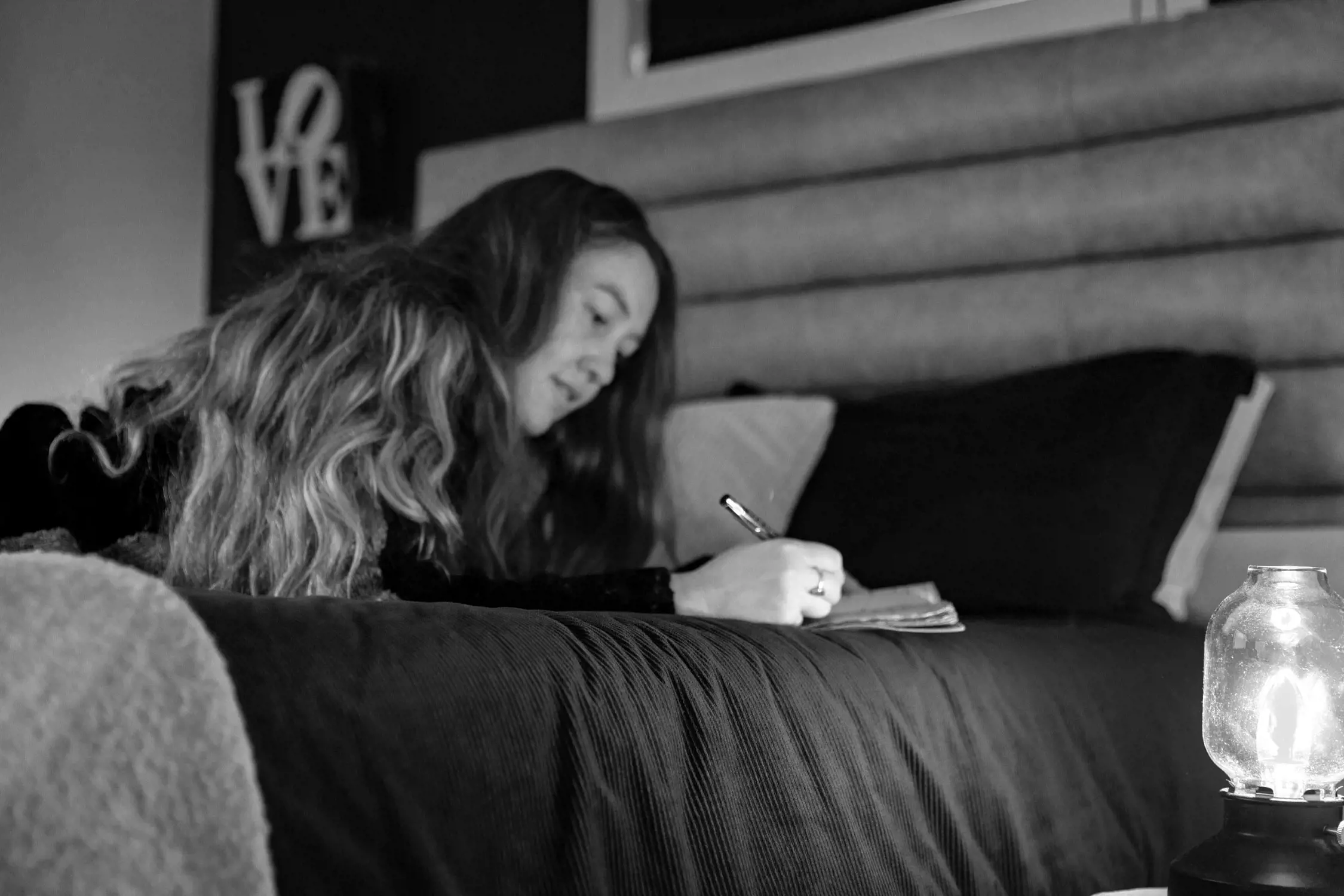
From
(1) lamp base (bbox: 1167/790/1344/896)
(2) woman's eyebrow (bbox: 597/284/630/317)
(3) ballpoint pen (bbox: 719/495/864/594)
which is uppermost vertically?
(2) woman's eyebrow (bbox: 597/284/630/317)

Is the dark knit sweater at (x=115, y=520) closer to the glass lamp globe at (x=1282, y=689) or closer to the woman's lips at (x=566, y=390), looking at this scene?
the woman's lips at (x=566, y=390)

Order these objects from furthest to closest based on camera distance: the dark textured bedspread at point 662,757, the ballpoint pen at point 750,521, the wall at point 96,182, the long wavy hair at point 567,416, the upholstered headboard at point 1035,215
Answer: the wall at point 96,182 → the upholstered headboard at point 1035,215 → the long wavy hair at point 567,416 → the ballpoint pen at point 750,521 → the dark textured bedspread at point 662,757

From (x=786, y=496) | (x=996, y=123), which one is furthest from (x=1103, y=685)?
(x=996, y=123)

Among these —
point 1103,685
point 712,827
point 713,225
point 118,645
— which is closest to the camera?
point 118,645

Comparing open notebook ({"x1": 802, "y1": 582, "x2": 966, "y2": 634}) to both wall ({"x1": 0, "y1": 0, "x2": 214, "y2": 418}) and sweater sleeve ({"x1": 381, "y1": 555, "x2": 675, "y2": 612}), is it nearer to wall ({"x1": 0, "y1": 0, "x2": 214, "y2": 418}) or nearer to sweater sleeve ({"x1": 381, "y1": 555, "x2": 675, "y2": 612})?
sweater sleeve ({"x1": 381, "y1": 555, "x2": 675, "y2": 612})

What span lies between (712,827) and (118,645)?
1.39 feet

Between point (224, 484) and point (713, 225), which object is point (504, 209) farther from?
point (713, 225)

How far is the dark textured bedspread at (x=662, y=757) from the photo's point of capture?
2.33ft

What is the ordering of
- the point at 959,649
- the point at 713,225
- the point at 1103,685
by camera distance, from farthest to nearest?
the point at 713,225, the point at 1103,685, the point at 959,649

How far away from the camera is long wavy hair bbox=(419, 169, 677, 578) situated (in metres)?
1.71

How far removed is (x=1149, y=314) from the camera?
2.11 meters

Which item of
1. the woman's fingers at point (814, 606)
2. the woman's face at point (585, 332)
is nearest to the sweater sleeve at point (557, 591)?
the woman's fingers at point (814, 606)

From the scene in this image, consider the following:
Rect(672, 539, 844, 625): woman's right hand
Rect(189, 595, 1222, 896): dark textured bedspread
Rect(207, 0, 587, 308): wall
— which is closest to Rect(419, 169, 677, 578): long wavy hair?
Rect(672, 539, 844, 625): woman's right hand

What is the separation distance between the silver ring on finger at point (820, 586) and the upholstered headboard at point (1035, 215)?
3.29 feet
